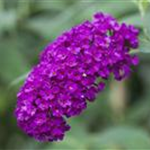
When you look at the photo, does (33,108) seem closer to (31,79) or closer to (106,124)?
(31,79)

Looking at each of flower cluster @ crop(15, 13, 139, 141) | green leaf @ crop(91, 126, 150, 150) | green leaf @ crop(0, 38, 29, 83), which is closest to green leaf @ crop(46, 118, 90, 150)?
green leaf @ crop(91, 126, 150, 150)

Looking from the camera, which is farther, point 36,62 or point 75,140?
point 36,62

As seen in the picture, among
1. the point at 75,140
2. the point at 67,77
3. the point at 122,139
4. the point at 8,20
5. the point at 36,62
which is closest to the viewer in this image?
the point at 67,77

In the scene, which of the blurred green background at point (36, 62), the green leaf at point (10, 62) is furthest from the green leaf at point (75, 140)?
the green leaf at point (10, 62)

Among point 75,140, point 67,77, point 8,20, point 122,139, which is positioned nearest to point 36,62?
point 8,20

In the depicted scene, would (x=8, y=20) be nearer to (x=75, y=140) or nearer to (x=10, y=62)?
(x=10, y=62)

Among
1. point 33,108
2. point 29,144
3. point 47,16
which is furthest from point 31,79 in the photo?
point 47,16
